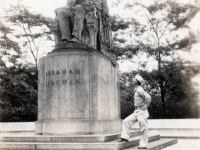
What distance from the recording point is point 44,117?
393 inches

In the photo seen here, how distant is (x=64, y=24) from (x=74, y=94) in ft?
7.40

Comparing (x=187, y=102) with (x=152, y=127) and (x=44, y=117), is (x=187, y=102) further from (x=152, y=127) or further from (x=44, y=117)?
(x=44, y=117)

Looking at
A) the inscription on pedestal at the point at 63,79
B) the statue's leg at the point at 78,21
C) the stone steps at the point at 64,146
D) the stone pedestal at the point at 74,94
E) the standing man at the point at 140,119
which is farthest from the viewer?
the statue's leg at the point at 78,21

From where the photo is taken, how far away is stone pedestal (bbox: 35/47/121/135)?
369 inches

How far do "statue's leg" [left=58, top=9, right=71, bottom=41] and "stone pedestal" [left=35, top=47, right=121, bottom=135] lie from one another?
639 millimetres

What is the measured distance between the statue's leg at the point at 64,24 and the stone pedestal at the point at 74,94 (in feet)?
2.10

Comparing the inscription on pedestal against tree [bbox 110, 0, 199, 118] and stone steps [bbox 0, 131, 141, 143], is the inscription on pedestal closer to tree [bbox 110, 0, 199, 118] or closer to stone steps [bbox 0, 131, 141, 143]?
stone steps [bbox 0, 131, 141, 143]

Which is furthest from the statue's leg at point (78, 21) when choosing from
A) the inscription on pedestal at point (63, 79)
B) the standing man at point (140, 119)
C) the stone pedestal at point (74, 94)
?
the standing man at point (140, 119)

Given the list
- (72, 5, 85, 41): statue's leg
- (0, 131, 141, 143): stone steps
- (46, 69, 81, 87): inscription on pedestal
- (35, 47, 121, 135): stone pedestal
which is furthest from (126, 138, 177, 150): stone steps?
(72, 5, 85, 41): statue's leg

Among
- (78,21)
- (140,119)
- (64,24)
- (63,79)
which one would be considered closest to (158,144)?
(140,119)

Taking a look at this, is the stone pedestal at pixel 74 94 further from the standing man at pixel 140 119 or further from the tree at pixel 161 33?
the tree at pixel 161 33

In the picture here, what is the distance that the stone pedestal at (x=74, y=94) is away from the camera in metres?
9.38

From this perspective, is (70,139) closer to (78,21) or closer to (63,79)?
(63,79)

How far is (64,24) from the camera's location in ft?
34.2
